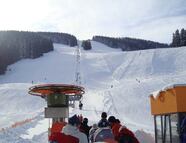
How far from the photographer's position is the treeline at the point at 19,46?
109750 millimetres

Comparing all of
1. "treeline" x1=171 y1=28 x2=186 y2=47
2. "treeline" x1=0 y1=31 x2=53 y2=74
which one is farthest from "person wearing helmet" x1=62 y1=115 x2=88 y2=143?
"treeline" x1=171 y1=28 x2=186 y2=47

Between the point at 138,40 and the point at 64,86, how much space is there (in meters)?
169

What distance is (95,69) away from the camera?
297ft

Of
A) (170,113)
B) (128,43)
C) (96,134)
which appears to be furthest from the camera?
(128,43)

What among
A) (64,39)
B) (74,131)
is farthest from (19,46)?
(74,131)

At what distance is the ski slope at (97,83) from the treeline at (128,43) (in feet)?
166

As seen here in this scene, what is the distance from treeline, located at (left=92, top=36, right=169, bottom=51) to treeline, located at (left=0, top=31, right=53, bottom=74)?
4635cm

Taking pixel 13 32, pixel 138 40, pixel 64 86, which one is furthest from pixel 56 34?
pixel 64 86

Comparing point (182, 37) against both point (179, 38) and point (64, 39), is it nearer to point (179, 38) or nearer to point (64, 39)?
point (179, 38)

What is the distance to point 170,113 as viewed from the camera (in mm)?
11492

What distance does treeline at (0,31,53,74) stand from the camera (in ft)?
360

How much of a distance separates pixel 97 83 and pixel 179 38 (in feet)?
147

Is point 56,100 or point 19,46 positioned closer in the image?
point 56,100

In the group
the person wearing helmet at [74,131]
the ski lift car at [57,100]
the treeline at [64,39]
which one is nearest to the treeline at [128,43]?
the treeline at [64,39]
